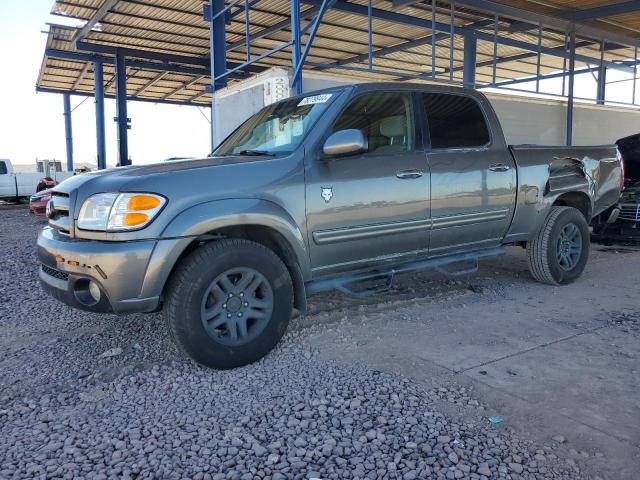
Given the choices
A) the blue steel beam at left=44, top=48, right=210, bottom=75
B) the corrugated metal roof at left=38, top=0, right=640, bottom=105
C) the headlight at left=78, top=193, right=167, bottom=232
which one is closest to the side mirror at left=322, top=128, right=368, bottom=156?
the headlight at left=78, top=193, right=167, bottom=232

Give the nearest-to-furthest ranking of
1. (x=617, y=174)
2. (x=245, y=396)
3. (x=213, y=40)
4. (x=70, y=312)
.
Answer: (x=245, y=396), (x=70, y=312), (x=617, y=174), (x=213, y=40)

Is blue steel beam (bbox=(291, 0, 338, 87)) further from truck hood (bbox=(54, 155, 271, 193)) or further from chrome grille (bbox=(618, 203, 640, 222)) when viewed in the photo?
chrome grille (bbox=(618, 203, 640, 222))

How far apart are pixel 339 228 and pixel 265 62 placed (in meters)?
16.7

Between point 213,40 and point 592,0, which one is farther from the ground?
point 592,0

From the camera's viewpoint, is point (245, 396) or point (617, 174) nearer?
point (245, 396)

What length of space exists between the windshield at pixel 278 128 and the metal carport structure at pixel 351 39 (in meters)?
3.20

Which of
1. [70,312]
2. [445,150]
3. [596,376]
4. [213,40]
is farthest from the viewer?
[213,40]

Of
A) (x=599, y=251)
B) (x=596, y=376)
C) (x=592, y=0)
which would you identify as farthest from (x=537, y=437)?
(x=592, y=0)

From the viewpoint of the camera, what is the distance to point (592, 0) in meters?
10.8

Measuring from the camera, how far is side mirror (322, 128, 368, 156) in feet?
12.0

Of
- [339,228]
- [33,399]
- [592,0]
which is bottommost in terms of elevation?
[33,399]

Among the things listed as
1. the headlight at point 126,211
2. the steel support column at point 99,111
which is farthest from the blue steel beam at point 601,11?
the steel support column at point 99,111

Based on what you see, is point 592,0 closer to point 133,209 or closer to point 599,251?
point 599,251

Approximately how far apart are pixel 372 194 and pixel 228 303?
4.43 ft
